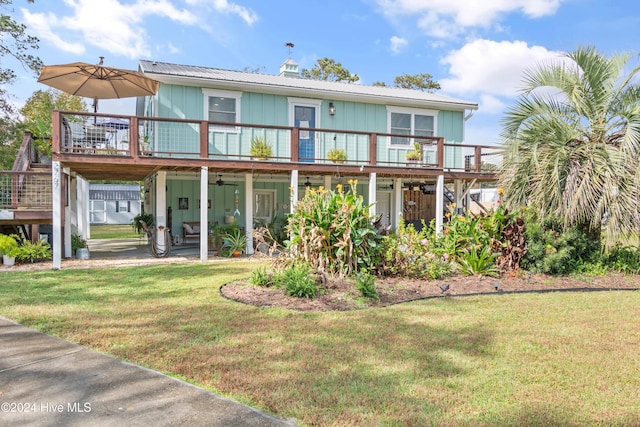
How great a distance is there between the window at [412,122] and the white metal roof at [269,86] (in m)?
0.30

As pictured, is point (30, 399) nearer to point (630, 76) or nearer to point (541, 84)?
point (541, 84)

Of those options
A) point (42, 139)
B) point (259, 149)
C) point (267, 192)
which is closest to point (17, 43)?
point (42, 139)

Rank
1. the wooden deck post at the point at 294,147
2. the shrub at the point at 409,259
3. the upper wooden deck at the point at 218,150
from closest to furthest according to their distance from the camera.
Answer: the shrub at the point at 409,259 → the upper wooden deck at the point at 218,150 → the wooden deck post at the point at 294,147

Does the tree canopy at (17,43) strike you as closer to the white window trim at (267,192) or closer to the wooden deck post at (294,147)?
the white window trim at (267,192)

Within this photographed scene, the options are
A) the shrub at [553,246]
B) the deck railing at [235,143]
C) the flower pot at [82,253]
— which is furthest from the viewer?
the flower pot at [82,253]

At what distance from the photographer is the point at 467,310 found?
6.02 meters

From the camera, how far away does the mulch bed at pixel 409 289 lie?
20.6 ft

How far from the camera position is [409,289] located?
716 centimetres

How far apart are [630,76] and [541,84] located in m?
1.59

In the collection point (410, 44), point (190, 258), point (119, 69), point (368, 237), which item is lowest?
point (190, 258)

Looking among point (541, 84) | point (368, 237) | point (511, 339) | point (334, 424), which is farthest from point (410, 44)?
point (334, 424)

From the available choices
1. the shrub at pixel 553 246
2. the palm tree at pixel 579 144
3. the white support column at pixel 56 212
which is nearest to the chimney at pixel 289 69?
the white support column at pixel 56 212

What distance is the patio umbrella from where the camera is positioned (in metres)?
10.8

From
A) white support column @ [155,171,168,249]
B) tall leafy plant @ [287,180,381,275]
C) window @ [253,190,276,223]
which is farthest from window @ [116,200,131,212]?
tall leafy plant @ [287,180,381,275]
